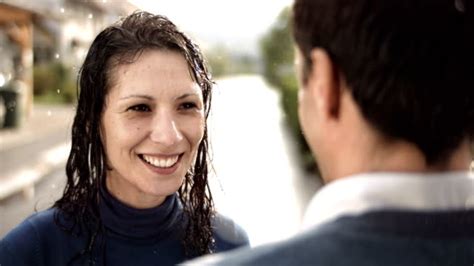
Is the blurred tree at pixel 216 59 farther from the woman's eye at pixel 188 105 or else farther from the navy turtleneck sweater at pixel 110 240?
the navy turtleneck sweater at pixel 110 240

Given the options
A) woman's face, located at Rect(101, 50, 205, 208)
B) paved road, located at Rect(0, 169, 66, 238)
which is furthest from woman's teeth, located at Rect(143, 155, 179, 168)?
paved road, located at Rect(0, 169, 66, 238)

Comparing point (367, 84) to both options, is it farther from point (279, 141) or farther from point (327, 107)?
point (279, 141)

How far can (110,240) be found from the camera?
153 centimetres

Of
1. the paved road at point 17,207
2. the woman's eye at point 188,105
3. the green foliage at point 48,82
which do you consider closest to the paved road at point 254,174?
the paved road at point 17,207

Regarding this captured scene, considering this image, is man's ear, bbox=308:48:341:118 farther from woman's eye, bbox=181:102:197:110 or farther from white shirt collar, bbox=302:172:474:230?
woman's eye, bbox=181:102:197:110

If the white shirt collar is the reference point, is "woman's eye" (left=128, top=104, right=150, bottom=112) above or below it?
above

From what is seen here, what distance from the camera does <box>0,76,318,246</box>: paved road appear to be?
584 centimetres

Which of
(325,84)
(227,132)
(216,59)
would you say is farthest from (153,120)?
(227,132)

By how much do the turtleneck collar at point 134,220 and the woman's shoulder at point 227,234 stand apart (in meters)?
0.14

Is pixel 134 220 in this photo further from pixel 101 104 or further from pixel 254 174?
pixel 254 174

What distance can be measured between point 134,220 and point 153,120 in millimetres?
229

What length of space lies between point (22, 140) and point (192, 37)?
561 inches

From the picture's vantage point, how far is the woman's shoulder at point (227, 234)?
166 centimetres

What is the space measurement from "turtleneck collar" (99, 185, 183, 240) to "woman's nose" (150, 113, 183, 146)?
175mm
